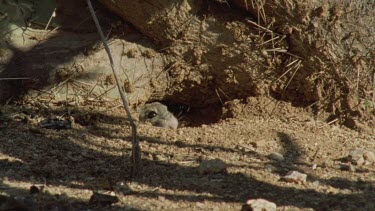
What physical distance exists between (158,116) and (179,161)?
1.40m

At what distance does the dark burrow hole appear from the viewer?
5.47 metres

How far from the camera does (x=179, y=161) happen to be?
3.94 m

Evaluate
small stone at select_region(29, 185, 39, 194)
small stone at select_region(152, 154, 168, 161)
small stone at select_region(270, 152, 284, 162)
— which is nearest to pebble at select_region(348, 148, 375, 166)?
small stone at select_region(270, 152, 284, 162)

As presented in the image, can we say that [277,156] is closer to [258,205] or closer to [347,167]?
[347,167]

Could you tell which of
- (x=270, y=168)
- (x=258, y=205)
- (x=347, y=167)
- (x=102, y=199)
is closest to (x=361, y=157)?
(x=347, y=167)

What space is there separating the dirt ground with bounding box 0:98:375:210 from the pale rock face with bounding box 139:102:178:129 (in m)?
0.24

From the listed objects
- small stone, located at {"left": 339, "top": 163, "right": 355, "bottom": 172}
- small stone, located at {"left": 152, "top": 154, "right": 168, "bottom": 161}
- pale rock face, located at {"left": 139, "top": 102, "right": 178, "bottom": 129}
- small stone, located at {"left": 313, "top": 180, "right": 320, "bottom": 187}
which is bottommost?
small stone, located at {"left": 313, "top": 180, "right": 320, "bottom": 187}

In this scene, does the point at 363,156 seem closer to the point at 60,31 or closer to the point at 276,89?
the point at 276,89

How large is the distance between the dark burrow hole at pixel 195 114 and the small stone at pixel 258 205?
7.38 ft

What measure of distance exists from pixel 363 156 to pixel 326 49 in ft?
3.37

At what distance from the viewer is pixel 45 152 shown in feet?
13.4

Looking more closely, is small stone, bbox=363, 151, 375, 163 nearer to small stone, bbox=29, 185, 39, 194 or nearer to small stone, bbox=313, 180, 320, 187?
small stone, bbox=313, 180, 320, 187

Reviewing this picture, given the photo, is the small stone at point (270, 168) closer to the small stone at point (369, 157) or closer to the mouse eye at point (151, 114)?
the small stone at point (369, 157)

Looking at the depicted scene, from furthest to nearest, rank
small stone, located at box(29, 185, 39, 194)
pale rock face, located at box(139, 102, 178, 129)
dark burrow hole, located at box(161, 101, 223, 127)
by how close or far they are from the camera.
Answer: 1. dark burrow hole, located at box(161, 101, 223, 127)
2. pale rock face, located at box(139, 102, 178, 129)
3. small stone, located at box(29, 185, 39, 194)
